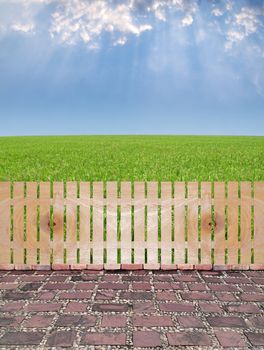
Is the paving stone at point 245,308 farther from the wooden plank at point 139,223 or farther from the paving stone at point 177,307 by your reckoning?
the wooden plank at point 139,223

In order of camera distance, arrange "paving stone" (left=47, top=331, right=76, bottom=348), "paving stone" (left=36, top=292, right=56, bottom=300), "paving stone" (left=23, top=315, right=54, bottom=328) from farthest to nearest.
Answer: "paving stone" (left=36, top=292, right=56, bottom=300)
"paving stone" (left=23, top=315, right=54, bottom=328)
"paving stone" (left=47, top=331, right=76, bottom=348)

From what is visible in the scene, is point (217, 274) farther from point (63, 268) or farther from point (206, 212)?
point (63, 268)

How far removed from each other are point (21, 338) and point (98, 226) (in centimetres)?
252

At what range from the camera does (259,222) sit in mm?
6336


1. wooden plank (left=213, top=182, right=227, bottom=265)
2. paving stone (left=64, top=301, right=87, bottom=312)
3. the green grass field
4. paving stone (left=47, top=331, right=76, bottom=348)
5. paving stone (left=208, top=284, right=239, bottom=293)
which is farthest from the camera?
the green grass field

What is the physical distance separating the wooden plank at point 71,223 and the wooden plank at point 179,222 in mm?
1414

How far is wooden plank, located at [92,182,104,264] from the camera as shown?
616cm

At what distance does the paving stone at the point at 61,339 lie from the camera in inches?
145

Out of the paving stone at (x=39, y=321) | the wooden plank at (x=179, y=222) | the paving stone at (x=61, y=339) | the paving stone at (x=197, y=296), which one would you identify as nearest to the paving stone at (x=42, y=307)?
the paving stone at (x=39, y=321)

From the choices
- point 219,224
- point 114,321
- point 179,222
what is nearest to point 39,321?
point 114,321

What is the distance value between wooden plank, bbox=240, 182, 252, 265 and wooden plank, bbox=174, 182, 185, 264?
856 mm

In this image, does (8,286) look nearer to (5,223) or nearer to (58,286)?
(58,286)

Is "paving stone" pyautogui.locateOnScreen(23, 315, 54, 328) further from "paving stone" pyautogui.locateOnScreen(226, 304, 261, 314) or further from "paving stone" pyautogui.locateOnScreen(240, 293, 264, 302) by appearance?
"paving stone" pyautogui.locateOnScreen(240, 293, 264, 302)

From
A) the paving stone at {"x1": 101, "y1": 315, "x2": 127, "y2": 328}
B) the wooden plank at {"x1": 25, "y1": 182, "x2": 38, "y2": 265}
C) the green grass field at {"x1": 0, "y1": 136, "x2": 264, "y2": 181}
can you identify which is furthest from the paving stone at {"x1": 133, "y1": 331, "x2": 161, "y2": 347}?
the green grass field at {"x1": 0, "y1": 136, "x2": 264, "y2": 181}
